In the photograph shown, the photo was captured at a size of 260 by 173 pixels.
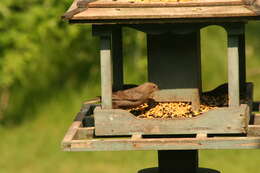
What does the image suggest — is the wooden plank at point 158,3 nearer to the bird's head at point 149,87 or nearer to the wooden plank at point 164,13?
the wooden plank at point 164,13

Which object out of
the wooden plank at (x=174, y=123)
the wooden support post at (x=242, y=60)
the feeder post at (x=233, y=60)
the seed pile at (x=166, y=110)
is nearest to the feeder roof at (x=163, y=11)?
the feeder post at (x=233, y=60)

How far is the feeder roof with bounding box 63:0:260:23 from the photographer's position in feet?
17.0

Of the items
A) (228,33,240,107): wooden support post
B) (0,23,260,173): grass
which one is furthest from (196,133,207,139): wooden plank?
(0,23,260,173): grass

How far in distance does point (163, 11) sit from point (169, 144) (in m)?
0.78

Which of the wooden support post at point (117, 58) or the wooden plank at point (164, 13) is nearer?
the wooden plank at point (164, 13)

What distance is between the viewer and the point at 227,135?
543 centimetres

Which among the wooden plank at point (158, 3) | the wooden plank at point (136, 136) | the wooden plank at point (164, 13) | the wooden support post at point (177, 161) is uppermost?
the wooden plank at point (158, 3)

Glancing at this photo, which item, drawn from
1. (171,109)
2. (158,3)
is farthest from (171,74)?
(158,3)

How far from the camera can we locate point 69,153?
35.1 feet

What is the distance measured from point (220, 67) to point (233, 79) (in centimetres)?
583

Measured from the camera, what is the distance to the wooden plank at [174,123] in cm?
532

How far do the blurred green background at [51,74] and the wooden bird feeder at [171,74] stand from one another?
482 cm

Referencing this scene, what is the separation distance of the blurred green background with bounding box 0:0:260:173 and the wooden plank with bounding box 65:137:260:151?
207 inches

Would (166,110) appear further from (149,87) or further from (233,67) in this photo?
(233,67)
